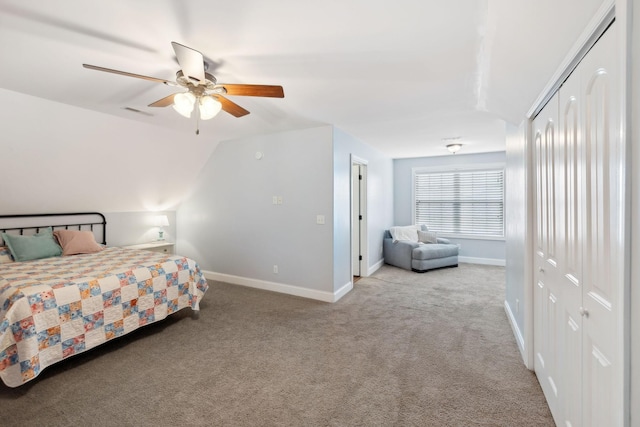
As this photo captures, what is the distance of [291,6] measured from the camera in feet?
5.00

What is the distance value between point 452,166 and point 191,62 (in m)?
5.88

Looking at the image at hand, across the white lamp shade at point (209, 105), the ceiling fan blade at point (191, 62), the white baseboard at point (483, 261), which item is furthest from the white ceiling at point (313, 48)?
the white baseboard at point (483, 261)

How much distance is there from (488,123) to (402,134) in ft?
3.69

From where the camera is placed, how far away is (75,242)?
3670mm

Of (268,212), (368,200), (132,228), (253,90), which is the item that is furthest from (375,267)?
(132,228)

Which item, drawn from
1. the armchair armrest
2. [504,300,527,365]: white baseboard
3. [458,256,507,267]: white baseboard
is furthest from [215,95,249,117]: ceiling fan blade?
[458,256,507,267]: white baseboard

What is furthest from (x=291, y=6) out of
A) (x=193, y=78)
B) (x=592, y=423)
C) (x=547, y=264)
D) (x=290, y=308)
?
(x=290, y=308)

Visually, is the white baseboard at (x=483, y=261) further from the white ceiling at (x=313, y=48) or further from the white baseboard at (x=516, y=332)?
the white ceiling at (x=313, y=48)

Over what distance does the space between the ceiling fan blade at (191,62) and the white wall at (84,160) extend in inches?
82.4

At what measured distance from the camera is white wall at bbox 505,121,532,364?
7.82ft

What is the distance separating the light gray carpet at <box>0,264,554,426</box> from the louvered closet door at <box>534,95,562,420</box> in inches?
9.0

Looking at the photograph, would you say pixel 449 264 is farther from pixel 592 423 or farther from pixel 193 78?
pixel 193 78

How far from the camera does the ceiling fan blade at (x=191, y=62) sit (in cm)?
165

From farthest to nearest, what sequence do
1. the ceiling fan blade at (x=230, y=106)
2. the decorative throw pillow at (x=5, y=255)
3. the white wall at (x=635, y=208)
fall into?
the decorative throw pillow at (x=5, y=255)
the ceiling fan blade at (x=230, y=106)
the white wall at (x=635, y=208)
